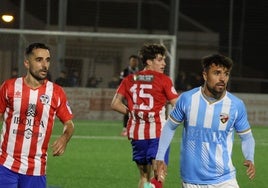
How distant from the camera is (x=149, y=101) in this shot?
29.9ft

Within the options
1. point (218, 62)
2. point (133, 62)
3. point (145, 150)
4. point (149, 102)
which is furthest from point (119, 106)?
point (133, 62)

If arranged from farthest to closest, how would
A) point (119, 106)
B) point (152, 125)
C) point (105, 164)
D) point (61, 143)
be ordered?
point (105, 164) < point (119, 106) < point (152, 125) < point (61, 143)

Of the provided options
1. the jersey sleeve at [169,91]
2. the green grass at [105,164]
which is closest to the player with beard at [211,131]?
the jersey sleeve at [169,91]

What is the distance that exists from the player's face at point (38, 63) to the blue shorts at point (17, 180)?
0.85 meters

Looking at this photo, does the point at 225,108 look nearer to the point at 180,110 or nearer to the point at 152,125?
the point at 180,110

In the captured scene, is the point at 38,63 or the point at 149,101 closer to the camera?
the point at 38,63

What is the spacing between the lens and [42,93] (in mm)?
6613

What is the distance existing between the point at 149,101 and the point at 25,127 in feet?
9.25

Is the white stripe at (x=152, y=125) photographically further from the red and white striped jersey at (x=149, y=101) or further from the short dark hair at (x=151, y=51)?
the short dark hair at (x=151, y=51)

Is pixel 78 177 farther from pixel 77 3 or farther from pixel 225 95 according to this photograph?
pixel 77 3

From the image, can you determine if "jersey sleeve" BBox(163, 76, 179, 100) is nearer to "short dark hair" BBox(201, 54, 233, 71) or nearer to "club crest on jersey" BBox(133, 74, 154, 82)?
"club crest on jersey" BBox(133, 74, 154, 82)

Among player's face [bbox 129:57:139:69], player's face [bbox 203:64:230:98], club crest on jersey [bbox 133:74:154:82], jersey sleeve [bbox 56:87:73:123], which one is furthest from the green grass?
player's face [bbox 203:64:230:98]

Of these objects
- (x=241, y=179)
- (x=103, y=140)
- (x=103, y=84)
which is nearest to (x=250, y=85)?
(x=103, y=84)

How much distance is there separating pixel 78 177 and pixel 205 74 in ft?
17.9
